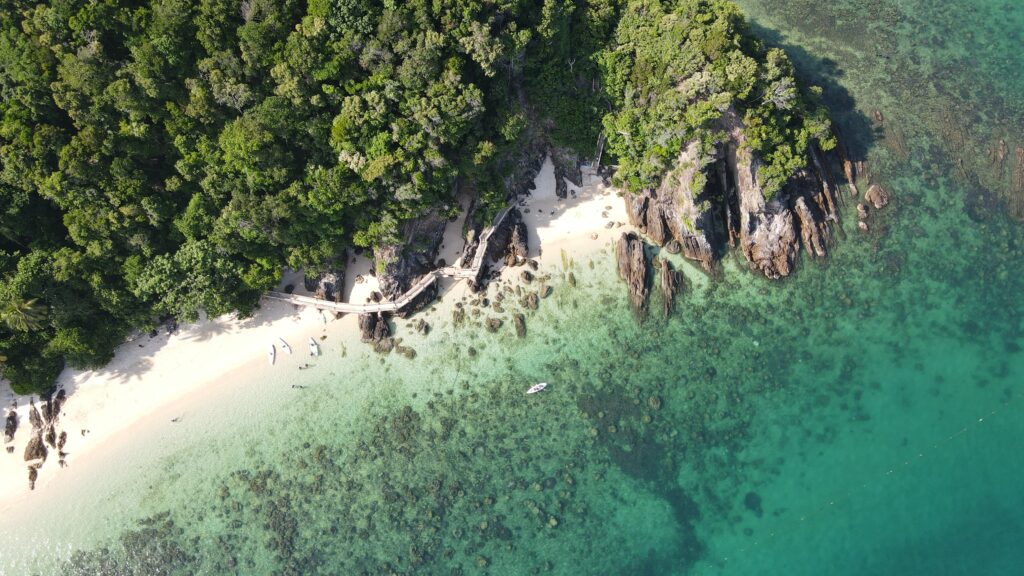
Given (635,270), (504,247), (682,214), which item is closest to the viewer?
(682,214)

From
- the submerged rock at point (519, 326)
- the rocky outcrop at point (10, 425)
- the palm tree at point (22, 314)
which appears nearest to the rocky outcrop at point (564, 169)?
the submerged rock at point (519, 326)

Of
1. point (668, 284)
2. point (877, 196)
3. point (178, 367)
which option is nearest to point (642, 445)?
point (668, 284)

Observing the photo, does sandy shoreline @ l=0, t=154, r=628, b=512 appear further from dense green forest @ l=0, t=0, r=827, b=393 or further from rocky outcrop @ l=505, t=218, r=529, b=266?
dense green forest @ l=0, t=0, r=827, b=393

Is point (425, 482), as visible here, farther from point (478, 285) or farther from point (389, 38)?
point (389, 38)

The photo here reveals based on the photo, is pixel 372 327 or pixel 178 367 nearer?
pixel 178 367

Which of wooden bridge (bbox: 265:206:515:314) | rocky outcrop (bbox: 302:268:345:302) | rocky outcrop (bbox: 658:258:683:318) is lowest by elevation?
rocky outcrop (bbox: 658:258:683:318)

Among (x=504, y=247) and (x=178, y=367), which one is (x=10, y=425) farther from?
(x=504, y=247)

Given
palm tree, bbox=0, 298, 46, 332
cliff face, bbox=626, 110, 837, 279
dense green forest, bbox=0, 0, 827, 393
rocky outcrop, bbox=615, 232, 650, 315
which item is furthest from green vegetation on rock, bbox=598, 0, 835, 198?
palm tree, bbox=0, 298, 46, 332
